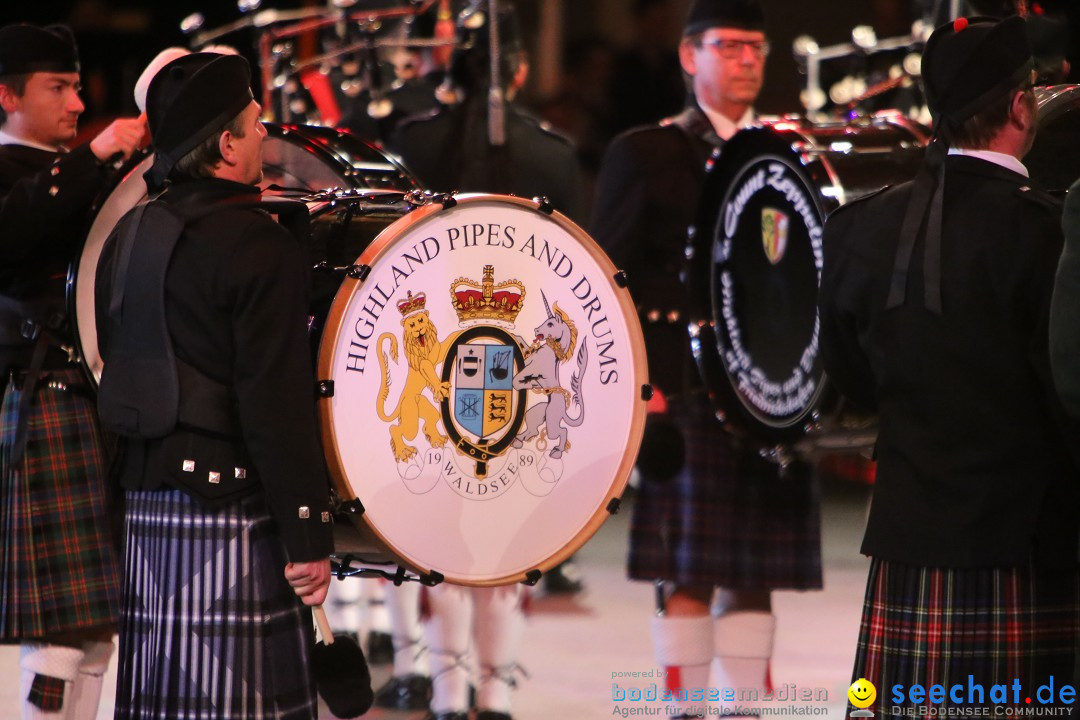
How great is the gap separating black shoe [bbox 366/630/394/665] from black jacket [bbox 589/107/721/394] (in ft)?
5.39

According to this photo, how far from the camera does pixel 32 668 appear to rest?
11.2 ft

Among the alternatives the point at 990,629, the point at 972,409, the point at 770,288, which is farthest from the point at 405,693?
the point at 972,409

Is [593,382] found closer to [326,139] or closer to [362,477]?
[362,477]

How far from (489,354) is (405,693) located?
5.89 feet

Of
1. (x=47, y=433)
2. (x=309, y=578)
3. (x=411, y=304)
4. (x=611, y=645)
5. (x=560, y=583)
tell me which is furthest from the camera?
(x=560, y=583)

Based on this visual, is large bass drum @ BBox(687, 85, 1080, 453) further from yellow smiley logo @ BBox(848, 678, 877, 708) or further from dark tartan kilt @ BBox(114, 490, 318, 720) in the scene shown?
dark tartan kilt @ BBox(114, 490, 318, 720)

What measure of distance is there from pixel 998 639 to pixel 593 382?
975mm

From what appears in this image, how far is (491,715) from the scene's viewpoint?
13.0 ft

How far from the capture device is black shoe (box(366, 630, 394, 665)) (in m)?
4.92

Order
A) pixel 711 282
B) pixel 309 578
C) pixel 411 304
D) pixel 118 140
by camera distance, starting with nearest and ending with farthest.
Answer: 1. pixel 309 578
2. pixel 411 304
3. pixel 118 140
4. pixel 711 282

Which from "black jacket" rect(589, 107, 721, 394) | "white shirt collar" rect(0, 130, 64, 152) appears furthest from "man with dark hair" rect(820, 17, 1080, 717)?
"white shirt collar" rect(0, 130, 64, 152)

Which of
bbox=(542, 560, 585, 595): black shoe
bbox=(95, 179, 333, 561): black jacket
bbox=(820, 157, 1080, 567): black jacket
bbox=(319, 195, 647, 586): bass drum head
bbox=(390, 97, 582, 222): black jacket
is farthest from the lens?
bbox=(542, 560, 585, 595): black shoe

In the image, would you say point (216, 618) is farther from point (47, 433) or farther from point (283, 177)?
point (283, 177)

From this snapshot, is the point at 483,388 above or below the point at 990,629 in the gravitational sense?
above
